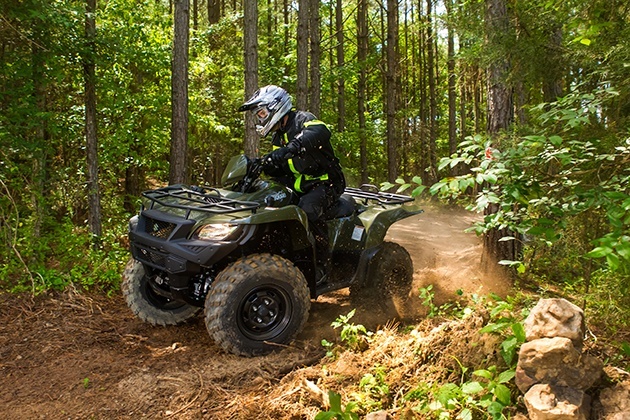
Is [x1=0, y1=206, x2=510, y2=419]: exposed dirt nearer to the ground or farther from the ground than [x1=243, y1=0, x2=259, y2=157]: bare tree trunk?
nearer to the ground

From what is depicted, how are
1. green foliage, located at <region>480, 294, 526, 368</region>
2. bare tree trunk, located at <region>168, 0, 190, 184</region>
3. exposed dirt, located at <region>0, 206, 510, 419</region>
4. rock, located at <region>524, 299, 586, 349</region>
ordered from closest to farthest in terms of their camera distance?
rock, located at <region>524, 299, 586, 349</region>
green foliage, located at <region>480, 294, 526, 368</region>
exposed dirt, located at <region>0, 206, 510, 419</region>
bare tree trunk, located at <region>168, 0, 190, 184</region>

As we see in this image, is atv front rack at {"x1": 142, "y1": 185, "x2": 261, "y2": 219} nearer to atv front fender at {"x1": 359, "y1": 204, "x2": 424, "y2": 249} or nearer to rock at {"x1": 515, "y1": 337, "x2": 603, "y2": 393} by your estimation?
atv front fender at {"x1": 359, "y1": 204, "x2": 424, "y2": 249}

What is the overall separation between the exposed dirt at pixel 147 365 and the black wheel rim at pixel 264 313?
238mm

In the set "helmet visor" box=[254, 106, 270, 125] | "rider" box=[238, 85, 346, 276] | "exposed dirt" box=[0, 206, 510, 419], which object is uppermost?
"helmet visor" box=[254, 106, 270, 125]

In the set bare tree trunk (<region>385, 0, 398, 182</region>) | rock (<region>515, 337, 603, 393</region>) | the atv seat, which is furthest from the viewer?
bare tree trunk (<region>385, 0, 398, 182</region>)

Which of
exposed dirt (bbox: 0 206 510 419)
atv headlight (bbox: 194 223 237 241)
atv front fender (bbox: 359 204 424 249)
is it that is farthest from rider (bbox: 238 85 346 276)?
exposed dirt (bbox: 0 206 510 419)

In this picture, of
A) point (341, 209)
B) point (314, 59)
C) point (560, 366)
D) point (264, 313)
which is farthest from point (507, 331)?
point (314, 59)

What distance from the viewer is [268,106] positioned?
5.23 metres

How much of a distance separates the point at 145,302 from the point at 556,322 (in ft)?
13.0

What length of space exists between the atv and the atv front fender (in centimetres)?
1

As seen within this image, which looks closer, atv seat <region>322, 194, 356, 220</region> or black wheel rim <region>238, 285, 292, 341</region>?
black wheel rim <region>238, 285, 292, 341</region>

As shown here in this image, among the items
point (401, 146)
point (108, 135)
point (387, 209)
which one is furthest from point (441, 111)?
point (387, 209)

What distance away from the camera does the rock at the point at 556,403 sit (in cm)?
273

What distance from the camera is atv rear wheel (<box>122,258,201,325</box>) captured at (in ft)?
17.4
